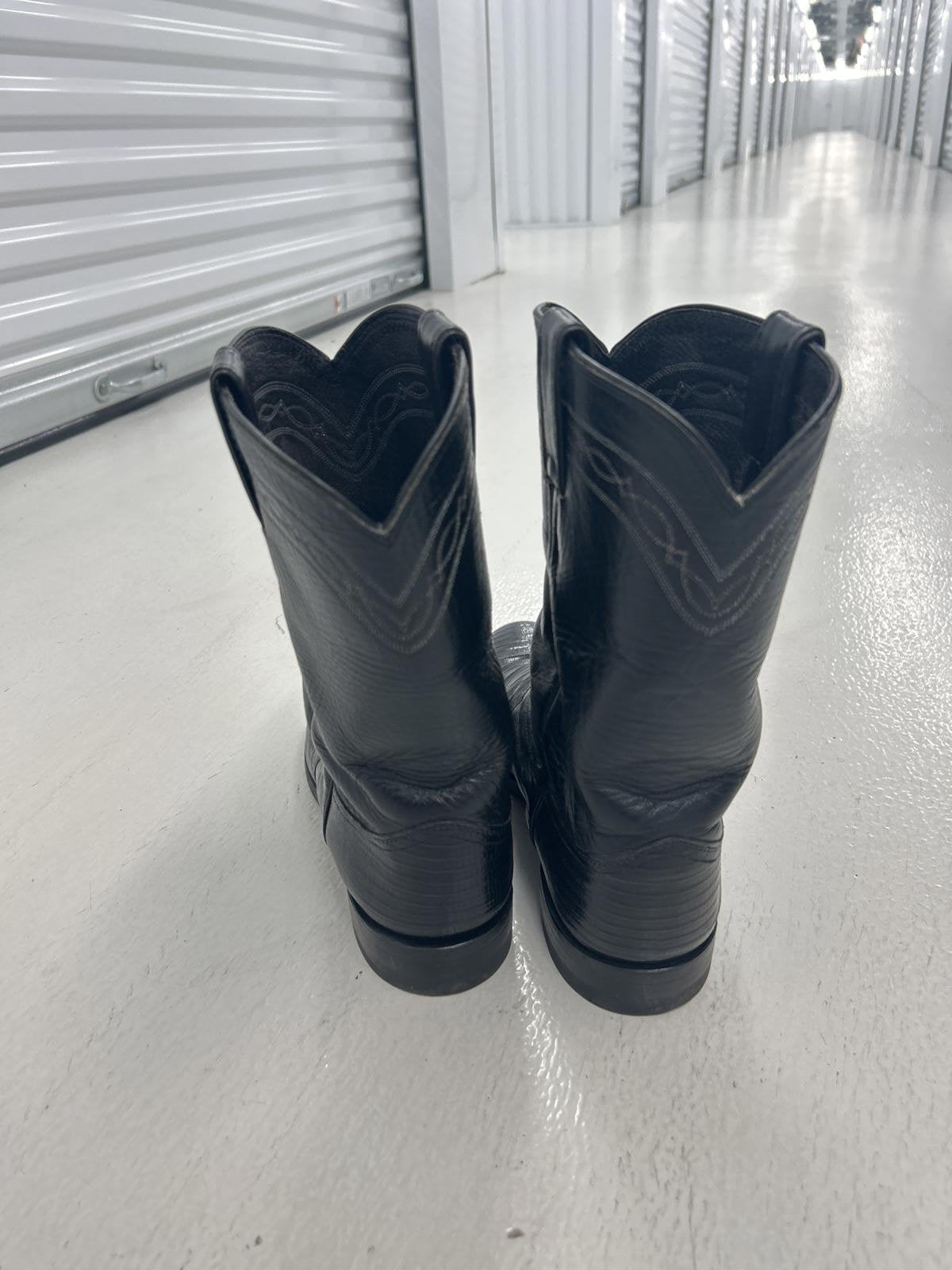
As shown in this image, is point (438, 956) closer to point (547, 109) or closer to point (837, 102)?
point (547, 109)

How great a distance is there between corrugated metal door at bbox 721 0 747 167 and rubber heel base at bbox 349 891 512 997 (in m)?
10.0

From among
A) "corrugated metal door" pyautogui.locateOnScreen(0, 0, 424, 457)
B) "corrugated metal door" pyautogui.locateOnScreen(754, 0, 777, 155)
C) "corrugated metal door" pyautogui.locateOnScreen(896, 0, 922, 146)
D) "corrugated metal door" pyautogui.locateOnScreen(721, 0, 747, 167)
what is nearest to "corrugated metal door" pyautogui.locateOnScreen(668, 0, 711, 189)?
"corrugated metal door" pyautogui.locateOnScreen(721, 0, 747, 167)

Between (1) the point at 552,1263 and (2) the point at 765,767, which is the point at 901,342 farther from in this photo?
(1) the point at 552,1263

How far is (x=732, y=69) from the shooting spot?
9.73 metres

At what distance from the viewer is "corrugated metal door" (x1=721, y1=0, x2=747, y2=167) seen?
29.0 feet

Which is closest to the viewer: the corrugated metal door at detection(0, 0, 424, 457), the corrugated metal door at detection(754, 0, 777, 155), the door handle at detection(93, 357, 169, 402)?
the corrugated metal door at detection(0, 0, 424, 457)

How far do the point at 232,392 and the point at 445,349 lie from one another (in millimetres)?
136

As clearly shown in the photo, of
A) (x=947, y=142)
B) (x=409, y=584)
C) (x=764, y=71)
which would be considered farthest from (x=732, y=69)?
(x=409, y=584)

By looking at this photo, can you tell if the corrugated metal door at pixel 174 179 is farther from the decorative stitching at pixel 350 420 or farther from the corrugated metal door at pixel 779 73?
the corrugated metal door at pixel 779 73

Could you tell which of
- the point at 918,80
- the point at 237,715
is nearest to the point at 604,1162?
the point at 237,715

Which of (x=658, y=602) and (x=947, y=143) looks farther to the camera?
A: (x=947, y=143)

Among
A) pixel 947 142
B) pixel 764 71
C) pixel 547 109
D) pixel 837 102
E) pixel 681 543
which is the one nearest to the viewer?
pixel 681 543

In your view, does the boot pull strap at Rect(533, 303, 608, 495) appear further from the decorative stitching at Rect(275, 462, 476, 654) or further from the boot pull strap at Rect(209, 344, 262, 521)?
the boot pull strap at Rect(209, 344, 262, 521)

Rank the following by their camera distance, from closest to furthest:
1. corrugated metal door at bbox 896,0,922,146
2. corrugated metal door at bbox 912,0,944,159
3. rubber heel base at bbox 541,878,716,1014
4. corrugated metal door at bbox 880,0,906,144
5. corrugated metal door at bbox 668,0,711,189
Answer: rubber heel base at bbox 541,878,716,1014 → corrugated metal door at bbox 668,0,711,189 → corrugated metal door at bbox 912,0,944,159 → corrugated metal door at bbox 896,0,922,146 → corrugated metal door at bbox 880,0,906,144
